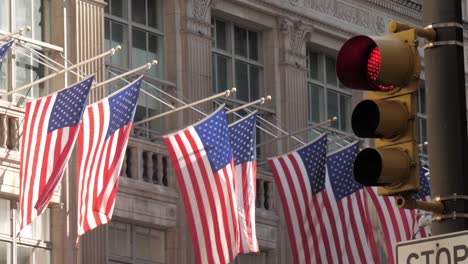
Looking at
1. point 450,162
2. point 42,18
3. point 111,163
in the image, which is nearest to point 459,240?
point 450,162

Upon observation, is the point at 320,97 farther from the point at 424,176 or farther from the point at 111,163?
the point at 111,163

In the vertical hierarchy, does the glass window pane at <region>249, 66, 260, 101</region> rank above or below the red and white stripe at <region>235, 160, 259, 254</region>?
above

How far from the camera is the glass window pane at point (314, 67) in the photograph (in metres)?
35.5

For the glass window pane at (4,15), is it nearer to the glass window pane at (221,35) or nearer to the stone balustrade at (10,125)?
the stone balustrade at (10,125)

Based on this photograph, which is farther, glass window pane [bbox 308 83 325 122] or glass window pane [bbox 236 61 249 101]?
glass window pane [bbox 308 83 325 122]

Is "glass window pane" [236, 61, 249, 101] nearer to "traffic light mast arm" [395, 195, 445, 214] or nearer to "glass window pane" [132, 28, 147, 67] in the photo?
"glass window pane" [132, 28, 147, 67]

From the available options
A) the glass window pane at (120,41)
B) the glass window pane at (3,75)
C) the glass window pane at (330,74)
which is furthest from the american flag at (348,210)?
the glass window pane at (330,74)

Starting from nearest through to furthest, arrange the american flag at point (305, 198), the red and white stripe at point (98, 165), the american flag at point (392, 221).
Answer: the red and white stripe at point (98, 165), the american flag at point (305, 198), the american flag at point (392, 221)

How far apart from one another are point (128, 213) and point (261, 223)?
4.61 m

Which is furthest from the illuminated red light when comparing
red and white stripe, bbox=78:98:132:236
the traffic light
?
red and white stripe, bbox=78:98:132:236

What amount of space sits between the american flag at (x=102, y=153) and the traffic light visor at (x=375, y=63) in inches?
580

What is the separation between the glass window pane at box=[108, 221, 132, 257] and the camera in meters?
28.4

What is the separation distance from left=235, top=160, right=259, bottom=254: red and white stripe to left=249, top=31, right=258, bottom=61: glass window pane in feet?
22.6

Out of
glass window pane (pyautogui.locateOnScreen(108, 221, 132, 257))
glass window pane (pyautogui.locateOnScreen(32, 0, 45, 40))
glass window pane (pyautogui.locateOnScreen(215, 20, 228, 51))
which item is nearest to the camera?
glass window pane (pyautogui.locateOnScreen(32, 0, 45, 40))
